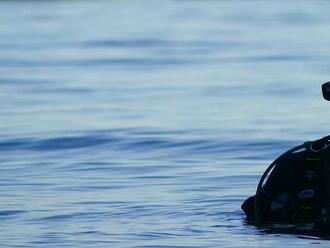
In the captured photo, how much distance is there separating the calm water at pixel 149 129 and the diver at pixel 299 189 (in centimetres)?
17

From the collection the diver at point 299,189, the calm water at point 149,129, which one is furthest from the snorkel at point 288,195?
the calm water at point 149,129

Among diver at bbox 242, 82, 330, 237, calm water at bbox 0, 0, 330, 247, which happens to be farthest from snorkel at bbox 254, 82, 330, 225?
calm water at bbox 0, 0, 330, 247

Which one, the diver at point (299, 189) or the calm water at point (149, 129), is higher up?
the diver at point (299, 189)

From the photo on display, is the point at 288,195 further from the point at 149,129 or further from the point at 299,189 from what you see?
the point at 149,129

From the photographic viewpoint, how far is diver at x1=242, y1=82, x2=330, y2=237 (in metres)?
11.9

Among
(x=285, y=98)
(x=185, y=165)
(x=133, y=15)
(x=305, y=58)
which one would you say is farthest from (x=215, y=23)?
(x=185, y=165)

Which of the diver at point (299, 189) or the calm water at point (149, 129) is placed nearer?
the diver at point (299, 189)

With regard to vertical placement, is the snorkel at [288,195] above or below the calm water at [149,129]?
above

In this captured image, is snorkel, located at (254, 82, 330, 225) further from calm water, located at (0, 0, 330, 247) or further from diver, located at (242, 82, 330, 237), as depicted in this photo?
calm water, located at (0, 0, 330, 247)

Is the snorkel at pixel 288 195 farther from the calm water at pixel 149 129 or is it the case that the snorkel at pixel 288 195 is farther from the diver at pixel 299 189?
the calm water at pixel 149 129

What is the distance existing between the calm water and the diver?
0.57ft

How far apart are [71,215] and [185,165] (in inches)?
144

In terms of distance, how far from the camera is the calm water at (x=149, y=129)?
1345 cm

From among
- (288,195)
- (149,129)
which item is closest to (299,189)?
(288,195)
